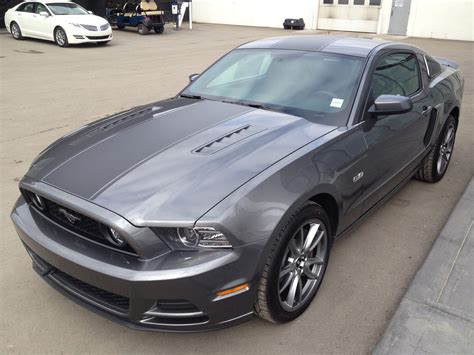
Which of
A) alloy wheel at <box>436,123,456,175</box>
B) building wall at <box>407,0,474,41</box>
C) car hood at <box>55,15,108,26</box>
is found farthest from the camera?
building wall at <box>407,0,474,41</box>

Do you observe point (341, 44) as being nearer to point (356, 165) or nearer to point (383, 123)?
point (383, 123)

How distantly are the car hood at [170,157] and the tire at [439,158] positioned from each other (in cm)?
202

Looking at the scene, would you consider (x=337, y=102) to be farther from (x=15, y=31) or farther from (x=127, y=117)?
(x=15, y=31)

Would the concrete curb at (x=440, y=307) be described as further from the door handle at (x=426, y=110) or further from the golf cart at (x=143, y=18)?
the golf cart at (x=143, y=18)

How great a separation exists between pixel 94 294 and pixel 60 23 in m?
15.1

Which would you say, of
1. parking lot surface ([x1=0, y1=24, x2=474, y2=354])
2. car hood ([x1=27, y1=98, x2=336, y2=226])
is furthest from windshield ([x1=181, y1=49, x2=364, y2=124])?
parking lot surface ([x1=0, y1=24, x2=474, y2=354])

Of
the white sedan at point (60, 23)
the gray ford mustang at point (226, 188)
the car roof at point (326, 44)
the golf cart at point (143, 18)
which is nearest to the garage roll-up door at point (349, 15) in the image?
the golf cart at point (143, 18)

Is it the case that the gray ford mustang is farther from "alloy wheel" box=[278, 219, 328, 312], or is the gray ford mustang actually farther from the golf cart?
the golf cart

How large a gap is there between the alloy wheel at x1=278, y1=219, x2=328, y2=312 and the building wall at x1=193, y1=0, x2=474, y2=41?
74.6ft

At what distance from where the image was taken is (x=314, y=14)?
83.9ft

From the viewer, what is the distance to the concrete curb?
2379 millimetres

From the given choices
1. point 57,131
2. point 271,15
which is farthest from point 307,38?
point 271,15

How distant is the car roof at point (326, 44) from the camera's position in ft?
11.3

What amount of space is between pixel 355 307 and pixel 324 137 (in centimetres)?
112
